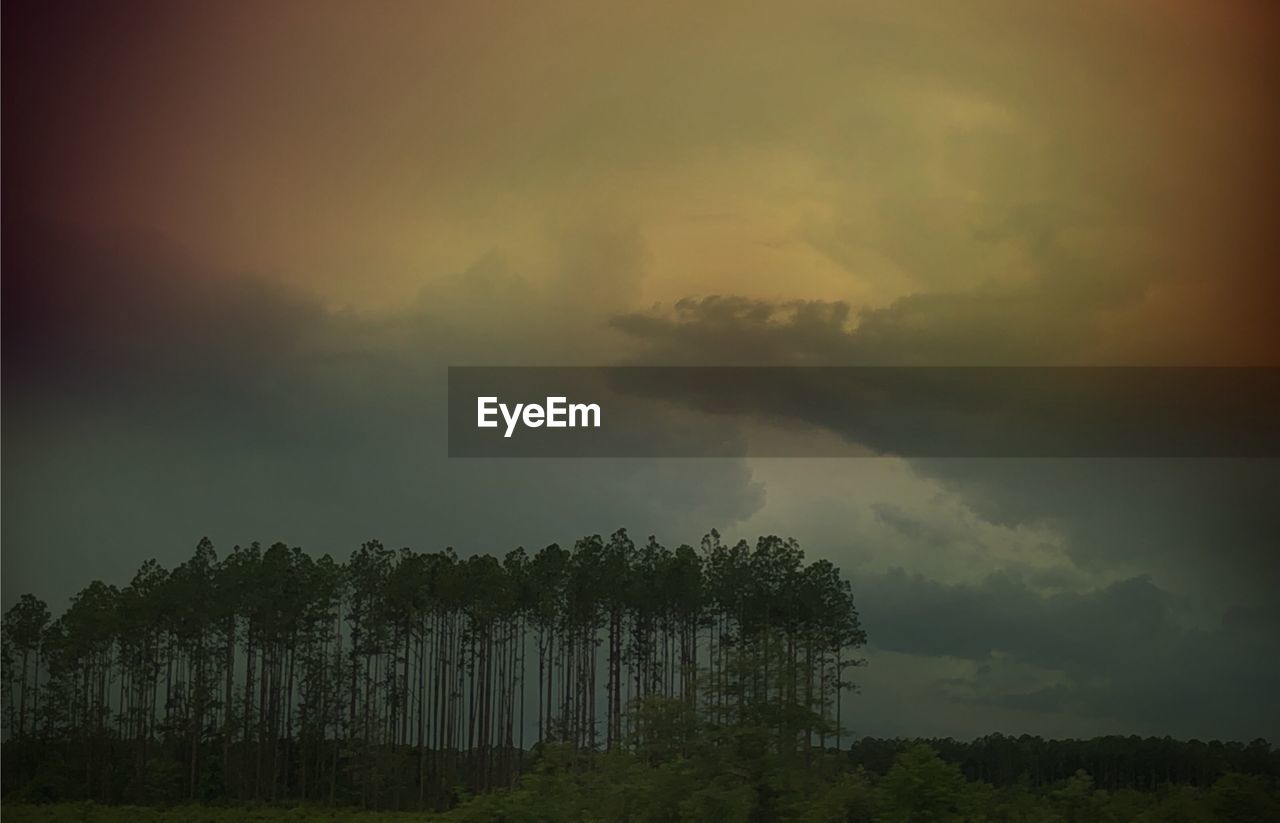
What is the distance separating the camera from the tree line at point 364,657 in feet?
82.4

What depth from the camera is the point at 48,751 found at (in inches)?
1233

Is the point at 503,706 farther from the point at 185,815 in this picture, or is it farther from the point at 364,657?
the point at 185,815

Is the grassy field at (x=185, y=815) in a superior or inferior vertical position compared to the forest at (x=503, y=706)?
inferior

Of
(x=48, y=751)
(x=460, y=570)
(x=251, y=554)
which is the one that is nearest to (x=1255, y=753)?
(x=460, y=570)

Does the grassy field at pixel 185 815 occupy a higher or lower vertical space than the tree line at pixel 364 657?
A: lower

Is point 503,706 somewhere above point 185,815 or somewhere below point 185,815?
above

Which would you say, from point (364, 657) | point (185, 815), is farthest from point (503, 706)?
point (185, 815)

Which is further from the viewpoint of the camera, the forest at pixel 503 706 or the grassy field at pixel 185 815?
the grassy field at pixel 185 815

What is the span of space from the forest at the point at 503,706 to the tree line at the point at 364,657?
0.06 m

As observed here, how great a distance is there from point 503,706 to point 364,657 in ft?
13.2

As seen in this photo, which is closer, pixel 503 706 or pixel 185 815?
pixel 185 815

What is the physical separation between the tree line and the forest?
0.06 metres

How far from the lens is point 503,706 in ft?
94.4

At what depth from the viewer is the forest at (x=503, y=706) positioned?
18656 millimetres
